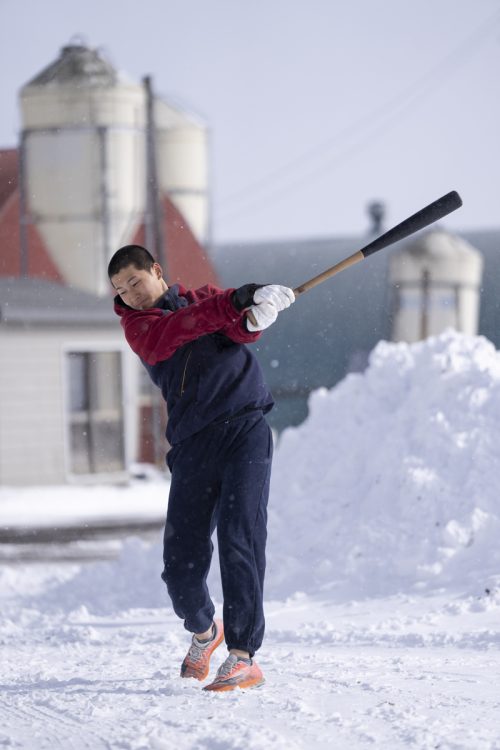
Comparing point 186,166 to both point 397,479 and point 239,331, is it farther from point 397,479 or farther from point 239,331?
point 239,331

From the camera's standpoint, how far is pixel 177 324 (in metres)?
3.58

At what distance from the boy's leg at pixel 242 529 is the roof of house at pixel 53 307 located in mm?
11382

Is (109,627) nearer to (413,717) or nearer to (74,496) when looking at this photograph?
(413,717)

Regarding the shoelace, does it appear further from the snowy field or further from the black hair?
the black hair

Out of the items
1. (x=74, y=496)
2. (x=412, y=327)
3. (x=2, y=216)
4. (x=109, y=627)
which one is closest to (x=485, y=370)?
(x=109, y=627)

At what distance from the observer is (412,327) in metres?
18.9

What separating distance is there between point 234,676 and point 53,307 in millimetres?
11854

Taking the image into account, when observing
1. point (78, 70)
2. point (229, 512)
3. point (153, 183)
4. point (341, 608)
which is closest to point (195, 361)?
point (229, 512)

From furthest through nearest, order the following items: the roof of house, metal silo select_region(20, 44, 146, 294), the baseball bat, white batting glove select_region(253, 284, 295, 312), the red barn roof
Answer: the red barn roof → metal silo select_region(20, 44, 146, 294) → the roof of house → the baseball bat → white batting glove select_region(253, 284, 295, 312)

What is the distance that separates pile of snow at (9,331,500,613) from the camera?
6535 millimetres

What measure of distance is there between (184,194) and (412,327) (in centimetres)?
468

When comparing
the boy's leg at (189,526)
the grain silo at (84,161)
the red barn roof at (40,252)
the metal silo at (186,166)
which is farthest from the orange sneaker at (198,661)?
the metal silo at (186,166)

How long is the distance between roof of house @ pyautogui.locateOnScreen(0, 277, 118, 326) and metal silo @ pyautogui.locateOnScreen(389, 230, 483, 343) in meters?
5.61

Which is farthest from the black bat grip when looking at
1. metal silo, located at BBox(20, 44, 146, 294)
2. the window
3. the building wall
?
metal silo, located at BBox(20, 44, 146, 294)
